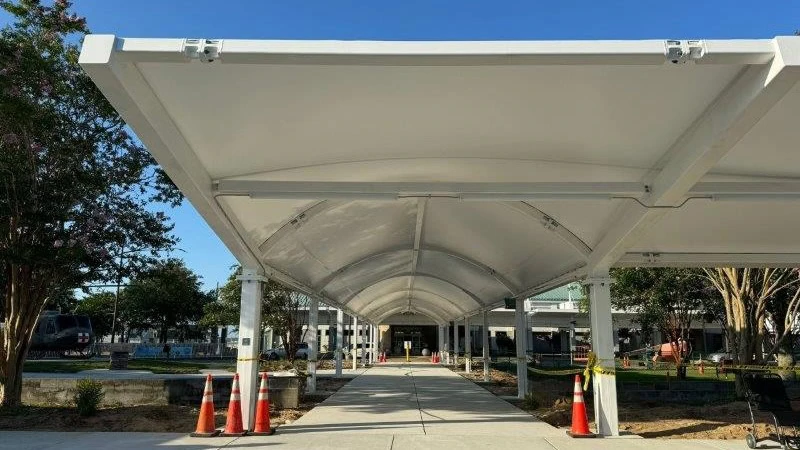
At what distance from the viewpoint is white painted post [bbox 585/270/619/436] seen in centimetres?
966

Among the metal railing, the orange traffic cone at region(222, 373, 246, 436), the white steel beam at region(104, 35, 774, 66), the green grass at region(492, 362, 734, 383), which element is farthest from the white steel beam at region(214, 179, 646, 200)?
the metal railing

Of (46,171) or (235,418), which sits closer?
(235,418)

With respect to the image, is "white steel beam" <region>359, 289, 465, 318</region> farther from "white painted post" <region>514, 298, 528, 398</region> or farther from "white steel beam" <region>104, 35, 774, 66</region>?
"white steel beam" <region>104, 35, 774, 66</region>

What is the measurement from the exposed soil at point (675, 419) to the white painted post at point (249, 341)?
5.75 metres

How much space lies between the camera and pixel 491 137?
722 cm

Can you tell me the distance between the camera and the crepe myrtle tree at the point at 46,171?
37.3 feet

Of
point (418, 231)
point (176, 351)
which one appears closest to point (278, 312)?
point (418, 231)

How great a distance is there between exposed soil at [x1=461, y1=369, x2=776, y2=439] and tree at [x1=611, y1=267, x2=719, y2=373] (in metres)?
10.7

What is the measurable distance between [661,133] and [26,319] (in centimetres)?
1258

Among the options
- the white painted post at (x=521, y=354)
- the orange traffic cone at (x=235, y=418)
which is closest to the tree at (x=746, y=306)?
the white painted post at (x=521, y=354)

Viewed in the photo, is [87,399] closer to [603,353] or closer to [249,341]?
[249,341]

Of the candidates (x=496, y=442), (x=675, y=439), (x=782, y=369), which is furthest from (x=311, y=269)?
(x=782, y=369)

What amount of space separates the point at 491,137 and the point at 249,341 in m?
5.69

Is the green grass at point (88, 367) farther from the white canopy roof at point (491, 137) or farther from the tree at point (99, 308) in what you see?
the tree at point (99, 308)
